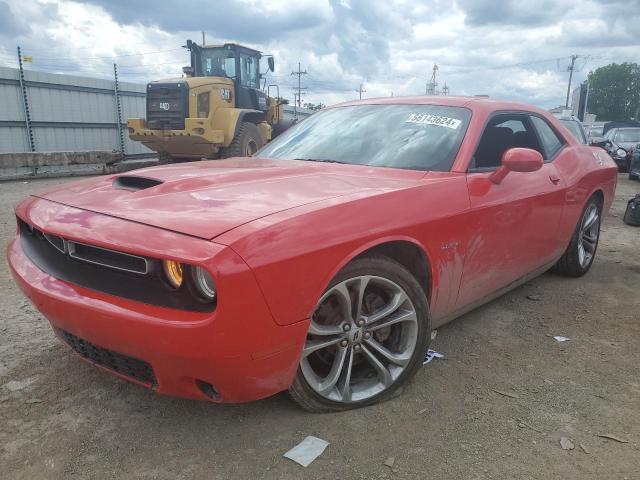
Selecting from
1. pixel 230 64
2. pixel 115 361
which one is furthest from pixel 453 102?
pixel 230 64

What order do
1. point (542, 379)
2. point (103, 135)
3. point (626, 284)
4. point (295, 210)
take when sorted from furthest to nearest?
point (103, 135) → point (626, 284) → point (542, 379) → point (295, 210)

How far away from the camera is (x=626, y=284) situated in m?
4.30

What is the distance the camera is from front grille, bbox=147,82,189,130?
1147 cm

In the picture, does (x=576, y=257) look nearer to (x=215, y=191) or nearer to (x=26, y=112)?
(x=215, y=191)

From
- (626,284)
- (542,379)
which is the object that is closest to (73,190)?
(542,379)

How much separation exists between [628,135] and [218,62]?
1222 cm

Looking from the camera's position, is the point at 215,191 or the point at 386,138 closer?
the point at 215,191

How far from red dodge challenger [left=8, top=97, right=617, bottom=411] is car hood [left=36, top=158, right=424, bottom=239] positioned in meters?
0.01

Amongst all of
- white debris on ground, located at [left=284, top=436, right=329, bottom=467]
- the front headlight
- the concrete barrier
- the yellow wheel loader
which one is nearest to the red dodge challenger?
the front headlight

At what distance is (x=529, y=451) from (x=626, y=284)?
2.86 meters

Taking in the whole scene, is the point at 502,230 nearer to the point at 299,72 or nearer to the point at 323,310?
the point at 323,310

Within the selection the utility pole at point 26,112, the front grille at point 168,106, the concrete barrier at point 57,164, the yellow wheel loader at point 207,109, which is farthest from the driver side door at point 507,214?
the utility pole at point 26,112

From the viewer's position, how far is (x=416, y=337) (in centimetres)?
243

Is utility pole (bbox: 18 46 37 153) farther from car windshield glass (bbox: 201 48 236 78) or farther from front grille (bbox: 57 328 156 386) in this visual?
front grille (bbox: 57 328 156 386)
